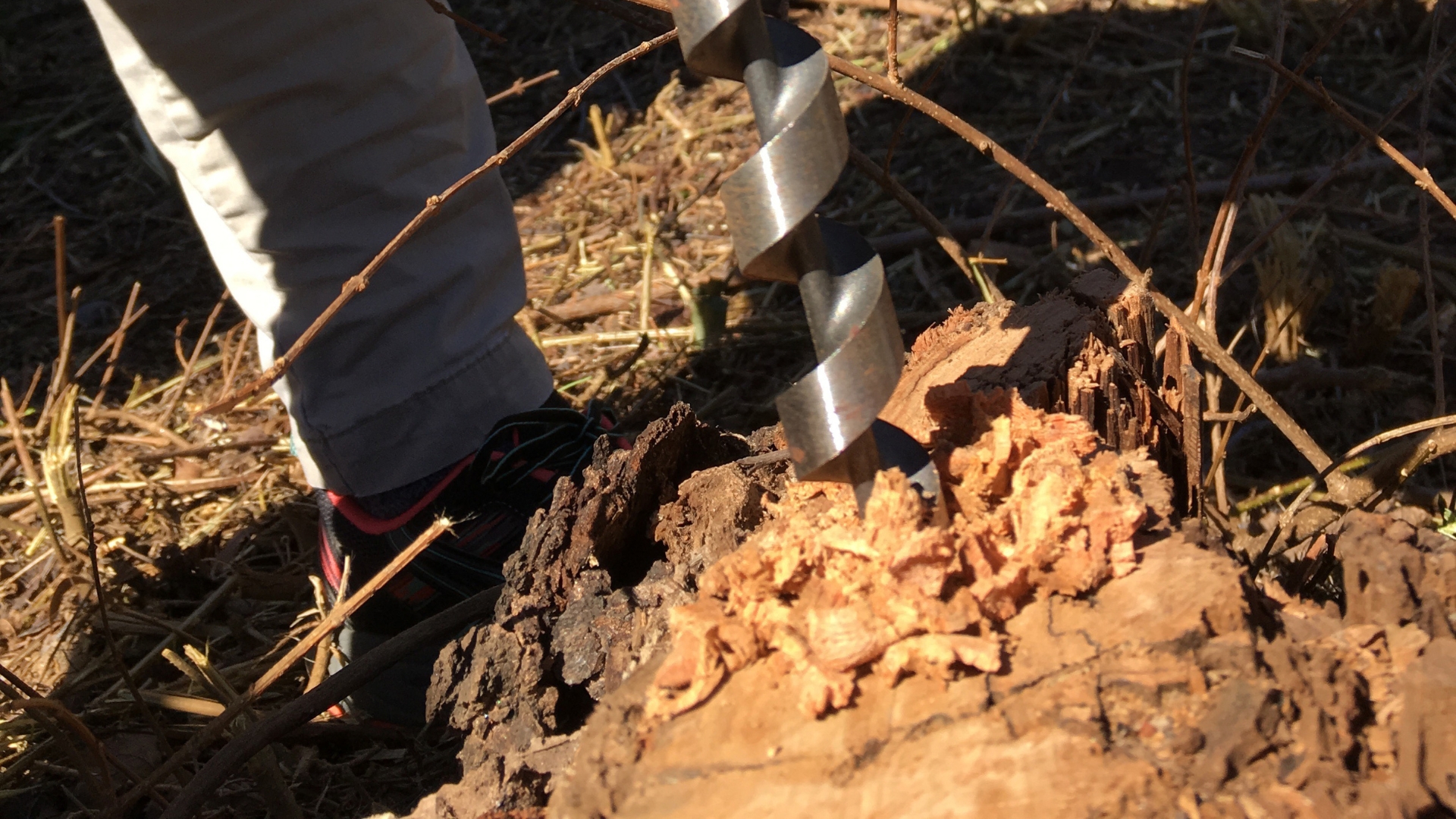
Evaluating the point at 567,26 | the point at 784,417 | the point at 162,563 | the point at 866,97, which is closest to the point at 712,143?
the point at 866,97

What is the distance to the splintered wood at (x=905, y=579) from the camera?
0.90 m

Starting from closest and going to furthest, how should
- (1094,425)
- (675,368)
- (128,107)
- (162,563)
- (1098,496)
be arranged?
(1098,496)
(1094,425)
(162,563)
(675,368)
(128,107)

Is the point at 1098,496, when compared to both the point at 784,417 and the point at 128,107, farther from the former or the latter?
the point at 128,107

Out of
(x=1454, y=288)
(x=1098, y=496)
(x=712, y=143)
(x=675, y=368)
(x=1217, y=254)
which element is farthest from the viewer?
(x=712, y=143)

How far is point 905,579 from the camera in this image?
3.05ft

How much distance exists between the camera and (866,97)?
3.79m

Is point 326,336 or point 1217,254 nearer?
point 1217,254

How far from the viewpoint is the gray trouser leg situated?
5.69 feet

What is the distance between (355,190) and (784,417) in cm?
120

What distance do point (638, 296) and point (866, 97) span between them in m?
1.28

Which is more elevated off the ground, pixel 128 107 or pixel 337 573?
pixel 128 107

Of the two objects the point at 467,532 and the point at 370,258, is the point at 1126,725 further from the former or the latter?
the point at 370,258

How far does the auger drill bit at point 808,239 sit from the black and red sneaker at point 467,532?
2.48 feet

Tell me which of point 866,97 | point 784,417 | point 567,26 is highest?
point 784,417
